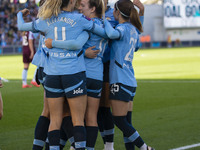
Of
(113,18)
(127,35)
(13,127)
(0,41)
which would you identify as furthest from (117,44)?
(0,41)

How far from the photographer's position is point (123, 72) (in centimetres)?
534

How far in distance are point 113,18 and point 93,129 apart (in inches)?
61.6

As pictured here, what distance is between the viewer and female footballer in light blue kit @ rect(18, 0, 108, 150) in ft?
15.7

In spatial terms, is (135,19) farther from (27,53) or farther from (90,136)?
(27,53)

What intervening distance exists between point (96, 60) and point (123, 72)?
41 centimetres

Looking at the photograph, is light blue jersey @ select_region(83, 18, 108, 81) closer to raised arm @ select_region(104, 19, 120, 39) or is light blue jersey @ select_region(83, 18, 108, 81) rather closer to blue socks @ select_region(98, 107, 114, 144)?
raised arm @ select_region(104, 19, 120, 39)

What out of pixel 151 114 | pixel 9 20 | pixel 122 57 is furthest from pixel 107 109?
pixel 9 20

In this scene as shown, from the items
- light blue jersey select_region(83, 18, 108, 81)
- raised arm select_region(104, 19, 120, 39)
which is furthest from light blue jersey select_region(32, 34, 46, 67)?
raised arm select_region(104, 19, 120, 39)

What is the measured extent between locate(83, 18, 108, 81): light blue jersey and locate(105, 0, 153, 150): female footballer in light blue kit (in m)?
0.20

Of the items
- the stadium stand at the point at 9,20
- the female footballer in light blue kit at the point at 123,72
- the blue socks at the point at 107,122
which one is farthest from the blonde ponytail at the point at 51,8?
the stadium stand at the point at 9,20

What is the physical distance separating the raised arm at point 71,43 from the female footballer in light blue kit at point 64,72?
5 centimetres

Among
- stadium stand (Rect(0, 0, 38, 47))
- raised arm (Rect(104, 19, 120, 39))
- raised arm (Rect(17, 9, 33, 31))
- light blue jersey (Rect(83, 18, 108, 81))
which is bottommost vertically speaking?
stadium stand (Rect(0, 0, 38, 47))

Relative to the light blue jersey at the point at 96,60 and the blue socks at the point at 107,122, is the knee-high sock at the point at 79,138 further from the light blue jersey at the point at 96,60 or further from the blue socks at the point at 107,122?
the blue socks at the point at 107,122

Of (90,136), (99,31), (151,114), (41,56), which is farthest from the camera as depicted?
(151,114)
